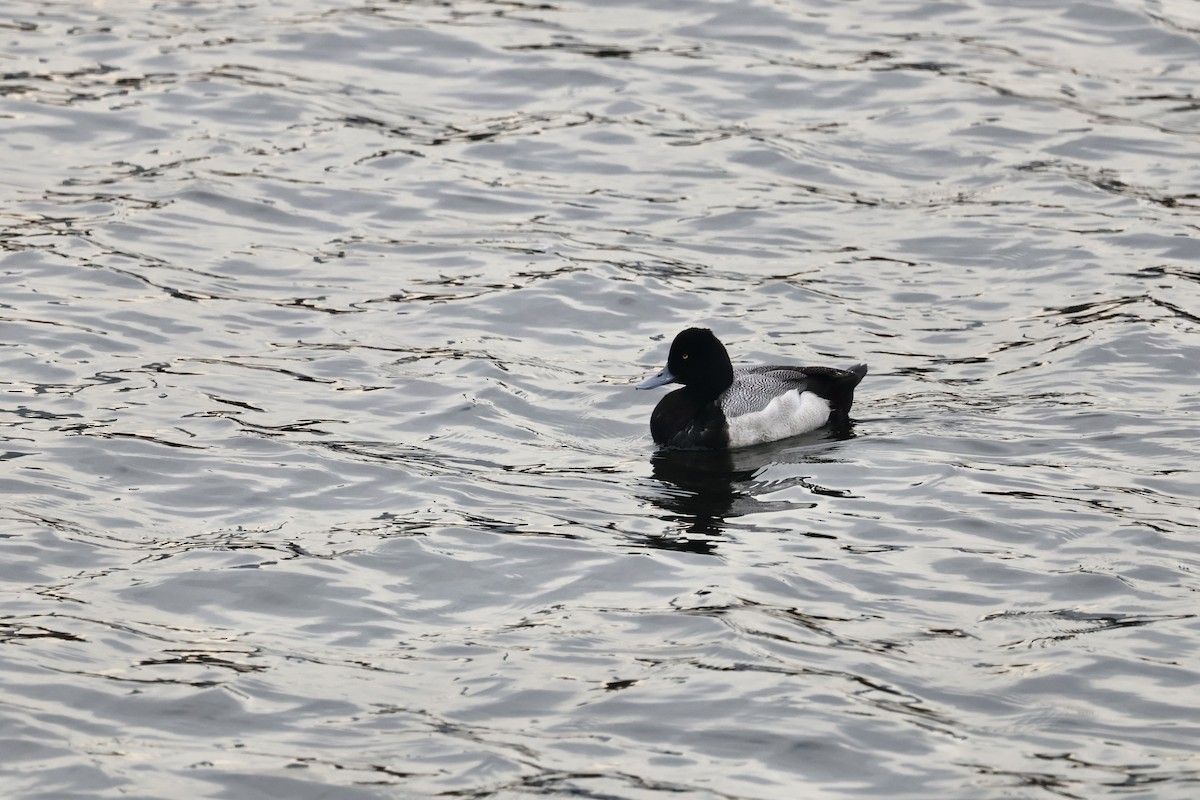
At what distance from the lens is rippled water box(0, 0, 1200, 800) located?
27.7ft

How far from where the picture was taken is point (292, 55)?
66.3ft

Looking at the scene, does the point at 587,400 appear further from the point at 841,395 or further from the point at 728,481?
the point at 841,395

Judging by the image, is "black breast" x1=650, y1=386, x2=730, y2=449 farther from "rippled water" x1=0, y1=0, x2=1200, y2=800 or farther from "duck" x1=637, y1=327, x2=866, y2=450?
"rippled water" x1=0, y1=0, x2=1200, y2=800

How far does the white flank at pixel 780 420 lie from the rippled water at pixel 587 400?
188mm

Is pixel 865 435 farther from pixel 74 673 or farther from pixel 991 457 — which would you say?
pixel 74 673

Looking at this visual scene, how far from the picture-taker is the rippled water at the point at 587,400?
8.44 meters

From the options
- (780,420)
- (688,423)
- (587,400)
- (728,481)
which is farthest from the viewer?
(587,400)

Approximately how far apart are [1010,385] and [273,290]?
609 centimetres

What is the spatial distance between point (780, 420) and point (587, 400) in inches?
57.1

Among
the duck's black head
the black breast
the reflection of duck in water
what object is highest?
the duck's black head

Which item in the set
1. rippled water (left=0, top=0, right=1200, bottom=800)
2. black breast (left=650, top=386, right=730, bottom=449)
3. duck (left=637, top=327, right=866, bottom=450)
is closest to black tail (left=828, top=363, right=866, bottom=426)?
duck (left=637, top=327, right=866, bottom=450)

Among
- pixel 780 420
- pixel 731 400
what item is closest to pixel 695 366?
pixel 731 400

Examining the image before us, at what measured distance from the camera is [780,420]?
1305 cm

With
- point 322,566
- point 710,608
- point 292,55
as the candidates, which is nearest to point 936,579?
point 710,608
